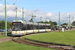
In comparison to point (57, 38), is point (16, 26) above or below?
above

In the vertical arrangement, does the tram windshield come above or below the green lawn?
above

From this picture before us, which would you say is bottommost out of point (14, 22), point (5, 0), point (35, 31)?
point (35, 31)

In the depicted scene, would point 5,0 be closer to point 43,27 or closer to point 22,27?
point 22,27

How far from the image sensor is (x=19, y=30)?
23938 millimetres

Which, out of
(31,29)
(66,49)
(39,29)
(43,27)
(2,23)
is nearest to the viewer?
(66,49)

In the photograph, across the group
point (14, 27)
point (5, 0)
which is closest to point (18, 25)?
point (14, 27)

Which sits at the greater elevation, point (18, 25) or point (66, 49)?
point (18, 25)

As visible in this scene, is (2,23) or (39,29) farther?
(2,23)

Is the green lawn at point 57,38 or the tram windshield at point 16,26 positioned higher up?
the tram windshield at point 16,26

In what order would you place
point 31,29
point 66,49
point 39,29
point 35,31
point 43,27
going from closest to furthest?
point 66,49
point 31,29
point 35,31
point 39,29
point 43,27

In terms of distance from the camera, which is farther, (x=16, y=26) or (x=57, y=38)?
(x=16, y=26)

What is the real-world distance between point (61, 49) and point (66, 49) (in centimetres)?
38

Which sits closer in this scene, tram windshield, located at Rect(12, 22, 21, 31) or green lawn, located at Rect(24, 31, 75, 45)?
→ green lawn, located at Rect(24, 31, 75, 45)

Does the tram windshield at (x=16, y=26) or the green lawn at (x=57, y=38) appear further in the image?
the tram windshield at (x=16, y=26)
